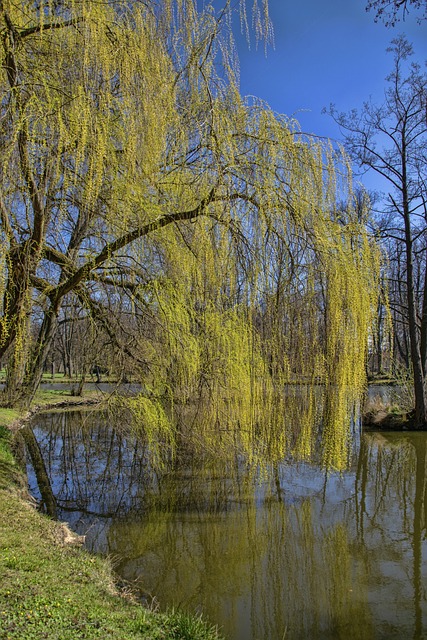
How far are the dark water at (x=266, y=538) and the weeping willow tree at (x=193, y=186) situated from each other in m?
1.25

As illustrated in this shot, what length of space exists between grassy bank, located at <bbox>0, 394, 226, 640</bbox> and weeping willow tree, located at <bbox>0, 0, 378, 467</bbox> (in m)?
1.51

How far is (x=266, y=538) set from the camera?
543cm

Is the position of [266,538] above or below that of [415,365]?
below

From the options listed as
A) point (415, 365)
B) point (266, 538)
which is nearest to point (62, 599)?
point (266, 538)

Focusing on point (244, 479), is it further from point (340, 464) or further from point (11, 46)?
point (11, 46)

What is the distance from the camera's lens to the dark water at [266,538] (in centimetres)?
393

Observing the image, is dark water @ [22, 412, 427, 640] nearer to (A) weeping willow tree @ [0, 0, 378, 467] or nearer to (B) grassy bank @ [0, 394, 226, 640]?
(B) grassy bank @ [0, 394, 226, 640]

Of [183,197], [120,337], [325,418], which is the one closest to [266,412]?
[325,418]

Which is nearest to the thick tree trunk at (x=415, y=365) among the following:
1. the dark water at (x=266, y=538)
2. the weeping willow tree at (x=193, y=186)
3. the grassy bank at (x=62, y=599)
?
the dark water at (x=266, y=538)

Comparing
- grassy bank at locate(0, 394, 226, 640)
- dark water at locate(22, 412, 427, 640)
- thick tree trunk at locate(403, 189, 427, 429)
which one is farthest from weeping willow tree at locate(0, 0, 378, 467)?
thick tree trunk at locate(403, 189, 427, 429)

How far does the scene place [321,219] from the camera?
12.1ft

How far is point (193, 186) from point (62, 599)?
10.6ft

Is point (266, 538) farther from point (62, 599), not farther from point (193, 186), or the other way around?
point (193, 186)

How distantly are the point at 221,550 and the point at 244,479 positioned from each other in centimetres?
259
